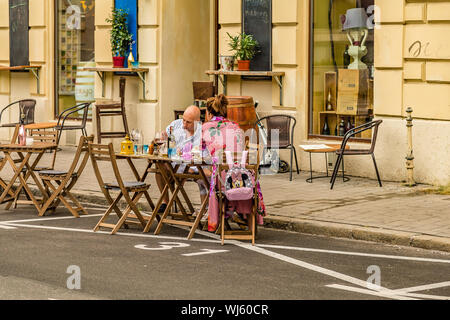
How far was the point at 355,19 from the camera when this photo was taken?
566 inches

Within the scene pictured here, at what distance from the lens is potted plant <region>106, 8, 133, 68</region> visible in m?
17.1

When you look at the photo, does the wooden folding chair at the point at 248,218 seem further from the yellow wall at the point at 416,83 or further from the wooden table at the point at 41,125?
the wooden table at the point at 41,125

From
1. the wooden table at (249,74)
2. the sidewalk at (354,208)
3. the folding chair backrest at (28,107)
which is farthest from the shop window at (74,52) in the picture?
the sidewalk at (354,208)

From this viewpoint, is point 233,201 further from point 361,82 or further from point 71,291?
point 361,82

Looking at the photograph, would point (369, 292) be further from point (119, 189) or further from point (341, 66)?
point (341, 66)

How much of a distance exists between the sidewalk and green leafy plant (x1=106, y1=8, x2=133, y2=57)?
3.31 metres

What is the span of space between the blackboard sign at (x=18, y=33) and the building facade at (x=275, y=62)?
38mm

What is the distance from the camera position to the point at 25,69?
1995cm

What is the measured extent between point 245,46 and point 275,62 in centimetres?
58

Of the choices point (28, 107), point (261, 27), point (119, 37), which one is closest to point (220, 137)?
point (261, 27)

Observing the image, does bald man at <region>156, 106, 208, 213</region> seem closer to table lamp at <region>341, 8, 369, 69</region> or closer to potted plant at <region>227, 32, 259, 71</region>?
table lamp at <region>341, 8, 369, 69</region>
